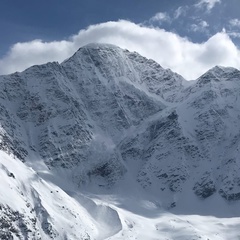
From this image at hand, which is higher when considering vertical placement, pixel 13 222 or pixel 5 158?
pixel 5 158

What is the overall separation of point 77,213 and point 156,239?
96.3ft

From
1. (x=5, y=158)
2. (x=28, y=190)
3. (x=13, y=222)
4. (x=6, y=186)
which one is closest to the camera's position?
(x=13, y=222)

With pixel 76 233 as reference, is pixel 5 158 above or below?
above

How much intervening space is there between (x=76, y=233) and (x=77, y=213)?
1647cm

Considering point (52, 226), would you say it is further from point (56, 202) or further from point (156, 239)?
point (156, 239)

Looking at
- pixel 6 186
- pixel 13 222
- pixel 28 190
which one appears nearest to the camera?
pixel 13 222

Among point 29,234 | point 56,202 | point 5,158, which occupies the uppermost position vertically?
point 5,158

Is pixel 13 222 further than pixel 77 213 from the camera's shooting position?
No

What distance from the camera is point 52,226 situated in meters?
175

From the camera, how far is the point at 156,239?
191 m

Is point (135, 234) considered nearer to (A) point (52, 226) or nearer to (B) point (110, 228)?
(B) point (110, 228)

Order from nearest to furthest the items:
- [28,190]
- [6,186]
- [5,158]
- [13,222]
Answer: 1. [13,222]
2. [6,186]
3. [28,190]
4. [5,158]

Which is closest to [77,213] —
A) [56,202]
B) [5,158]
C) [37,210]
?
[56,202]

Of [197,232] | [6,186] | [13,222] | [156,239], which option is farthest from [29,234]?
[197,232]
